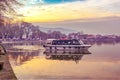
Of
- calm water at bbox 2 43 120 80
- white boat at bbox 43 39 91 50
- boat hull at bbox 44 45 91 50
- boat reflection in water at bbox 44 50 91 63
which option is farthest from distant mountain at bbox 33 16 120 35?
boat reflection in water at bbox 44 50 91 63

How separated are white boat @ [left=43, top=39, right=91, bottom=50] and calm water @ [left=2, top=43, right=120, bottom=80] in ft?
0.33

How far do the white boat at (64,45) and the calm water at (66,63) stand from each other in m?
0.10

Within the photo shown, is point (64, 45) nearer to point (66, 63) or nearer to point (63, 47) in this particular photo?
point (63, 47)

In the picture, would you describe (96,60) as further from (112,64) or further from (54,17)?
(54,17)

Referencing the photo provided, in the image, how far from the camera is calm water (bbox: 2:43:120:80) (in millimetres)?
7910

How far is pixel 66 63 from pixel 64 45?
0.42 metres

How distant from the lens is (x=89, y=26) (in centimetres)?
764

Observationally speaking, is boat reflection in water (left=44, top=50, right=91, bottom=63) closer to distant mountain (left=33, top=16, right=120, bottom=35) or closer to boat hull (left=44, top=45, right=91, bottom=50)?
boat hull (left=44, top=45, right=91, bottom=50)

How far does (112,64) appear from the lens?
26.4 feet

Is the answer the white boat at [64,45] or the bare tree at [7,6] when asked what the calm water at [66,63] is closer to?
the white boat at [64,45]

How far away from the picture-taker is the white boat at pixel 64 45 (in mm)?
8242

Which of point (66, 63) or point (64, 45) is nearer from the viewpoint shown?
point (66, 63)

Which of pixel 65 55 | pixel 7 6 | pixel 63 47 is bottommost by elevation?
pixel 65 55

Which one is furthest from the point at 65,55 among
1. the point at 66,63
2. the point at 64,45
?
the point at 64,45
